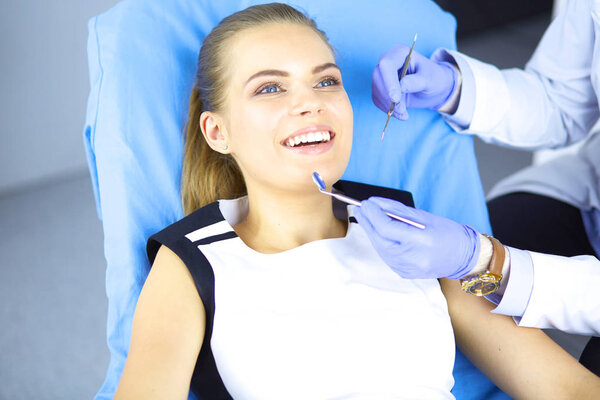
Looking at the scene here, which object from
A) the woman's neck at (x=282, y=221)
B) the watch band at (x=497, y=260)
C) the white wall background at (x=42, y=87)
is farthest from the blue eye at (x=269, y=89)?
the white wall background at (x=42, y=87)

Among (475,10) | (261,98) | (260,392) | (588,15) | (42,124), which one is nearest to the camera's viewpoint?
(260,392)

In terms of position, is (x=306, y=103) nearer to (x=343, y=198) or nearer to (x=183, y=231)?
(x=343, y=198)

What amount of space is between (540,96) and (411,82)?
398 millimetres

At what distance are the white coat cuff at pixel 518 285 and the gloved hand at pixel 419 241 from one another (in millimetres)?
79

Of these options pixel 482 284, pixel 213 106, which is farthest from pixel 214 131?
pixel 482 284

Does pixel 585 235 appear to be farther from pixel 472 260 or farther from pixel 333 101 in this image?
pixel 333 101

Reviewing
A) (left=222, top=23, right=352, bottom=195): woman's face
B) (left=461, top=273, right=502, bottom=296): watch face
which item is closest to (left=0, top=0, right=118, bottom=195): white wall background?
(left=222, top=23, right=352, bottom=195): woman's face

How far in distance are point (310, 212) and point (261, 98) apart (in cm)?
28

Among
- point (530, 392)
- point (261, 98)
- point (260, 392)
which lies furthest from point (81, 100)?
point (530, 392)

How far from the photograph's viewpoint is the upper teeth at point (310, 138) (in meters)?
1.23

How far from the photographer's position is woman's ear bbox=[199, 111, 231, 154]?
1.37 m

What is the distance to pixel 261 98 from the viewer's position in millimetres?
1262

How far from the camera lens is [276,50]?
50.1 inches

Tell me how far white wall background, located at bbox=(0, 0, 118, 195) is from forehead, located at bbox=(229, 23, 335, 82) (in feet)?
5.56
